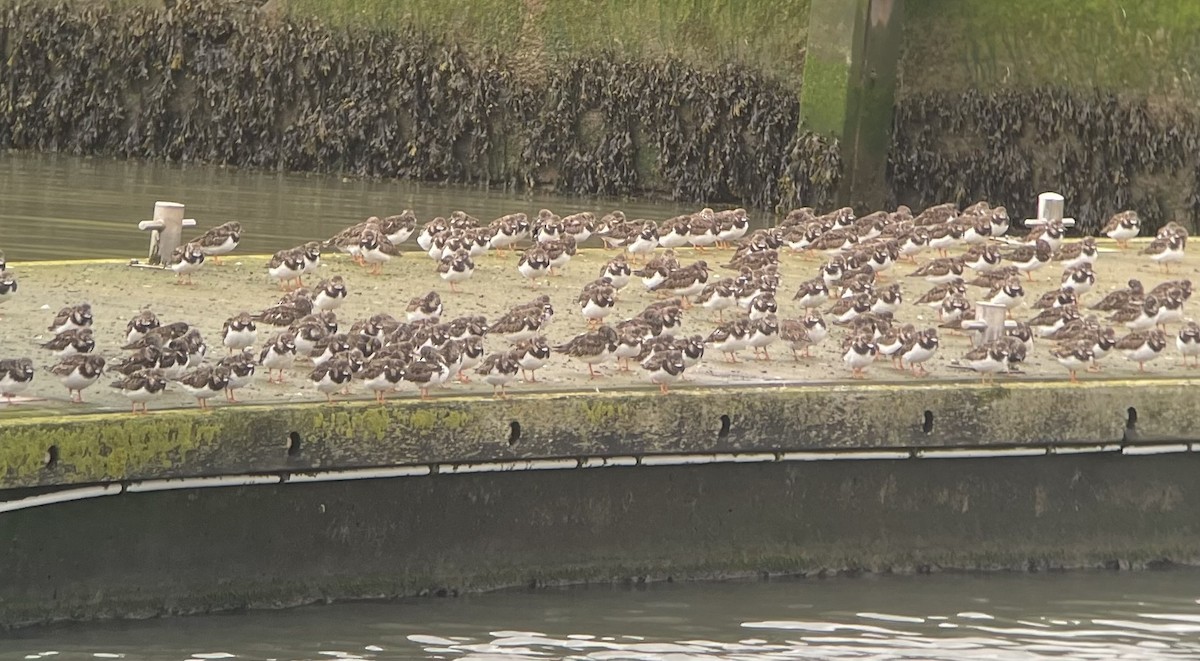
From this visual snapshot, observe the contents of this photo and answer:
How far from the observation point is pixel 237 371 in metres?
11.5

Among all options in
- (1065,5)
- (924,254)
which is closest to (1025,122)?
(1065,5)

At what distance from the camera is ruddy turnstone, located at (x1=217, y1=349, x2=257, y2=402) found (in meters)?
11.4

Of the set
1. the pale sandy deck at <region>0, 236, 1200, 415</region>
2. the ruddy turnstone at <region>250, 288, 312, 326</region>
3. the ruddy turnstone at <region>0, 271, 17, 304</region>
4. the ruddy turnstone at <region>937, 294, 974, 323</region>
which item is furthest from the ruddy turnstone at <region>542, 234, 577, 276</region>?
the ruddy turnstone at <region>0, 271, 17, 304</region>

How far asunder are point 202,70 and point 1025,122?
11.6 meters

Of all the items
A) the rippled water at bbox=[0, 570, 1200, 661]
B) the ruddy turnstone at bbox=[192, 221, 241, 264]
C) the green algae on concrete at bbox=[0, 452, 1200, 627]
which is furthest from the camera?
the ruddy turnstone at bbox=[192, 221, 241, 264]

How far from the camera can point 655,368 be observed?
1222 cm

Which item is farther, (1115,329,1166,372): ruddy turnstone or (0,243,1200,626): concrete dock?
(1115,329,1166,372): ruddy turnstone

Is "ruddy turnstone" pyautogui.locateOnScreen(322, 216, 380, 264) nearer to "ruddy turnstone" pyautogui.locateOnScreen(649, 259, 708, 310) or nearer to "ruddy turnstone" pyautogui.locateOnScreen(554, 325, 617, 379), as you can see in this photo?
"ruddy turnstone" pyautogui.locateOnScreen(649, 259, 708, 310)

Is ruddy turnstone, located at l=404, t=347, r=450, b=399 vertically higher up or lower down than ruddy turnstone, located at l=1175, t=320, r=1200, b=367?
lower down

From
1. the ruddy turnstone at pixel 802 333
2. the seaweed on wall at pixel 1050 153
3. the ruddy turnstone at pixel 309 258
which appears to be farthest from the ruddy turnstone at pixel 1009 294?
the seaweed on wall at pixel 1050 153

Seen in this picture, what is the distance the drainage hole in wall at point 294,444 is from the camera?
36.0 feet

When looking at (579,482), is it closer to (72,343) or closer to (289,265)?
(72,343)

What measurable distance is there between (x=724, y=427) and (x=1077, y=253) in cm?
649

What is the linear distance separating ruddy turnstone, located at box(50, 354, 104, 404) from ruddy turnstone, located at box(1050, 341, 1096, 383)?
19.6 feet
